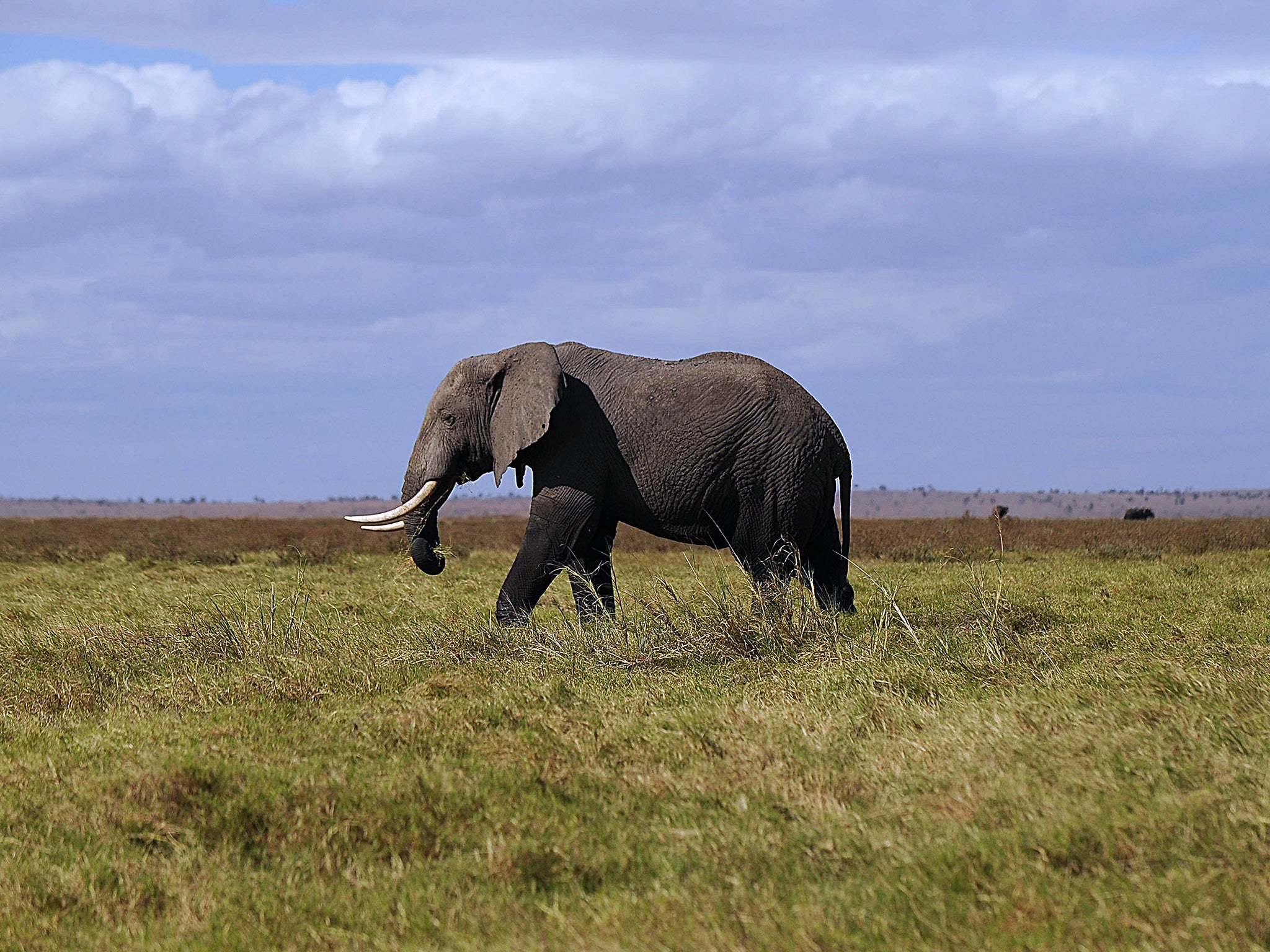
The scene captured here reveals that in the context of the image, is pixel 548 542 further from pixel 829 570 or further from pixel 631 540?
pixel 631 540

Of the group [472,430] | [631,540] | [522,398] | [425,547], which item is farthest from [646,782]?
[631,540]

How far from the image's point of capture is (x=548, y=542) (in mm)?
9781

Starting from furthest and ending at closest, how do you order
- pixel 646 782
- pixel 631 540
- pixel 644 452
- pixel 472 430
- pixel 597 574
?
pixel 631 540 → pixel 597 574 → pixel 472 430 → pixel 644 452 → pixel 646 782

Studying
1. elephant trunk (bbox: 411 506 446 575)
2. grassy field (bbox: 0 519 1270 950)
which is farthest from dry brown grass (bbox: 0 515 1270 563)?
grassy field (bbox: 0 519 1270 950)

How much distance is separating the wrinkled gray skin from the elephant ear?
0.4 inches

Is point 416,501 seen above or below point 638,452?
below

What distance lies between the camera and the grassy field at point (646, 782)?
13.5 ft

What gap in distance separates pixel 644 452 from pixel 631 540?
1644 cm

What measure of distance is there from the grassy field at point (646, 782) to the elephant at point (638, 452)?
646 mm

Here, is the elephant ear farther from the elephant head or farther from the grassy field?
the grassy field

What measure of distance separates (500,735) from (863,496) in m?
128

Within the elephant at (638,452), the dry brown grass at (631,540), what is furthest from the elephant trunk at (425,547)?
the dry brown grass at (631,540)

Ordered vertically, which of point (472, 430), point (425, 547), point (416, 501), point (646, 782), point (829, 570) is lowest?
point (646, 782)

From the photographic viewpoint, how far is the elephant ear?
31.3ft
